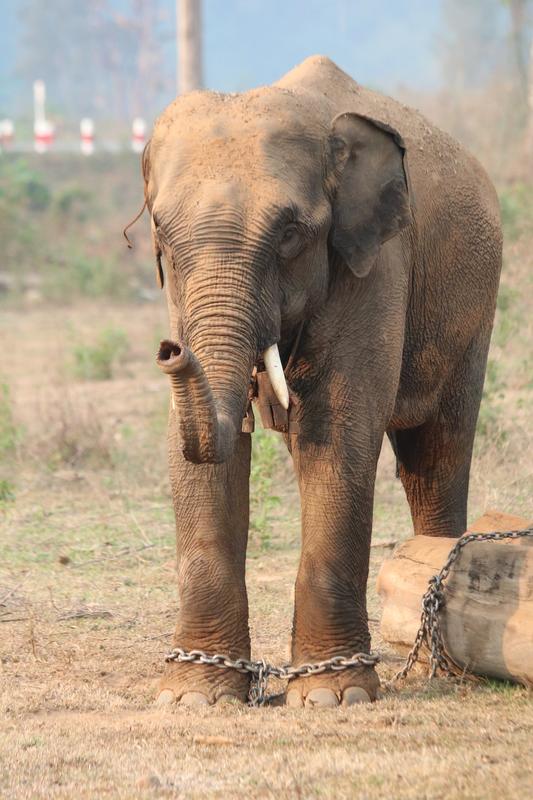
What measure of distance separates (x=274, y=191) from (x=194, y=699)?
6.64 feet

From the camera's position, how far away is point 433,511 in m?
8.58

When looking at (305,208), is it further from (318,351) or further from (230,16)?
(230,16)

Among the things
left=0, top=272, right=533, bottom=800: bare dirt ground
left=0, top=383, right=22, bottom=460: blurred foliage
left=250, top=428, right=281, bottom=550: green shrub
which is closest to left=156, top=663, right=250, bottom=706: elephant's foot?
left=0, top=272, right=533, bottom=800: bare dirt ground

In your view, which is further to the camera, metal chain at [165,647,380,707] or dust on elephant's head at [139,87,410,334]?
metal chain at [165,647,380,707]

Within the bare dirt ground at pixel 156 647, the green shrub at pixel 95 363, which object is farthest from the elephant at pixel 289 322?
the green shrub at pixel 95 363

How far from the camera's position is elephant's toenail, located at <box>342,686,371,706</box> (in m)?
6.36

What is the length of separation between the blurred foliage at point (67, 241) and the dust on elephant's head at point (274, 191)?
19.2 metres

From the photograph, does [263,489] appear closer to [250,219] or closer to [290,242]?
[290,242]

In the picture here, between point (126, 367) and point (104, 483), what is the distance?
676 cm

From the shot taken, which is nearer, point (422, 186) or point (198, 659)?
point (198, 659)

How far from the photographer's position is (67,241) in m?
30.9

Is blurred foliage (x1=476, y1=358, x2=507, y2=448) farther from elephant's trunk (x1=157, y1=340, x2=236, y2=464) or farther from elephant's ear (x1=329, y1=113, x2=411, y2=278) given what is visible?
elephant's trunk (x1=157, y1=340, x2=236, y2=464)

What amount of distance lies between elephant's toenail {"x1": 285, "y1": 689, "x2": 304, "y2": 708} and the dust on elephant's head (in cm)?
145

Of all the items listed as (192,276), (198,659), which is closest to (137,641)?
(198,659)
